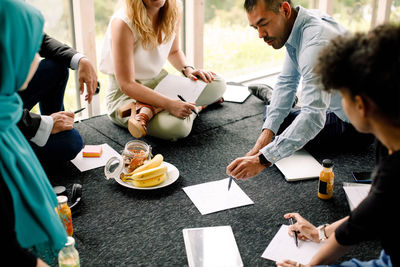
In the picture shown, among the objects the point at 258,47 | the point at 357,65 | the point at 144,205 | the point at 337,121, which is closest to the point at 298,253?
the point at 144,205

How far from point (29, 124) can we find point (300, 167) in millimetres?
1337

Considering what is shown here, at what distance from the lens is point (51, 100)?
2.46 meters

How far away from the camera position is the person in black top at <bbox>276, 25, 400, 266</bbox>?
3.13 ft

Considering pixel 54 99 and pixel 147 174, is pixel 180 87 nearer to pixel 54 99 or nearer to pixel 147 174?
pixel 54 99

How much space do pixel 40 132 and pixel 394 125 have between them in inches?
62.5

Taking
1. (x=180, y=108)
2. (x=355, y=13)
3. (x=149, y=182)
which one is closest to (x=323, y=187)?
(x=149, y=182)

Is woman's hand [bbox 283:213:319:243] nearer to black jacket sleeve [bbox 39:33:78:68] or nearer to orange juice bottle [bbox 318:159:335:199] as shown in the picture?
orange juice bottle [bbox 318:159:335:199]

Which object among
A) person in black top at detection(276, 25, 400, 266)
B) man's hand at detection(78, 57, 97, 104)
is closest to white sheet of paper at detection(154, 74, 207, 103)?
man's hand at detection(78, 57, 97, 104)

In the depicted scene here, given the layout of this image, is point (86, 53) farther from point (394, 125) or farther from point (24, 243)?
point (394, 125)

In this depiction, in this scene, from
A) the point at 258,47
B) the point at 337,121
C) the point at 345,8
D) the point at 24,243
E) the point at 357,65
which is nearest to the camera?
the point at 357,65

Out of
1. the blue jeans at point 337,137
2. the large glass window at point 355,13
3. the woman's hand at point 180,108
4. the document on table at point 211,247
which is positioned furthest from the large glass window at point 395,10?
the document on table at point 211,247

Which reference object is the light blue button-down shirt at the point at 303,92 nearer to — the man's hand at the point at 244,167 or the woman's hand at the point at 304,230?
the man's hand at the point at 244,167

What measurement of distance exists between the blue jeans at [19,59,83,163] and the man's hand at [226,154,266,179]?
2.89 feet

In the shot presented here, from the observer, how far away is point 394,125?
101 centimetres
